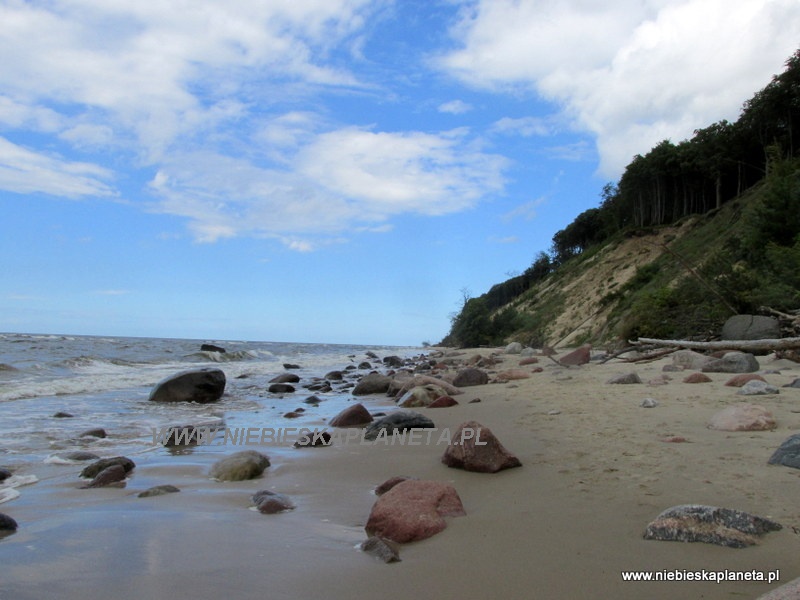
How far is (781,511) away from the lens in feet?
8.21

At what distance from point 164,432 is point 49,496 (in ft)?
9.51

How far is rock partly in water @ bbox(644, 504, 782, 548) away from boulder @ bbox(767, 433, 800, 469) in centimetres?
100

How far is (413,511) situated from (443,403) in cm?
545

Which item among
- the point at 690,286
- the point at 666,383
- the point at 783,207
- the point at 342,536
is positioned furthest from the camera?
the point at 783,207

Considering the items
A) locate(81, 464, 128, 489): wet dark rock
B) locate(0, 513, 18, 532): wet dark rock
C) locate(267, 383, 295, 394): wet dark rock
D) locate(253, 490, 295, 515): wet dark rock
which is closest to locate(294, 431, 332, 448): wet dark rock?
locate(81, 464, 128, 489): wet dark rock

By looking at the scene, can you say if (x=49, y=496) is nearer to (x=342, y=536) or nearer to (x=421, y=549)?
(x=342, y=536)

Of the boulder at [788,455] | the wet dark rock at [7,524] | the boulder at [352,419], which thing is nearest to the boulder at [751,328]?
the boulder at [352,419]

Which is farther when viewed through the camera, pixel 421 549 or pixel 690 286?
pixel 690 286

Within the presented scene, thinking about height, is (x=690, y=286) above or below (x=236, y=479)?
above

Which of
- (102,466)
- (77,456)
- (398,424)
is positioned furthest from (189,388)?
(102,466)

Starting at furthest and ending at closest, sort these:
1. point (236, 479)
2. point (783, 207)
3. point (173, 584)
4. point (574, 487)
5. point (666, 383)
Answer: point (783, 207) → point (666, 383) → point (236, 479) → point (574, 487) → point (173, 584)

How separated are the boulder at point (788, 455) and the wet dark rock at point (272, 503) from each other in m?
3.01

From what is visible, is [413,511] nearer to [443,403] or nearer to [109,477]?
[109,477]

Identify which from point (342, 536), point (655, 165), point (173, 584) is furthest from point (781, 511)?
point (655, 165)
